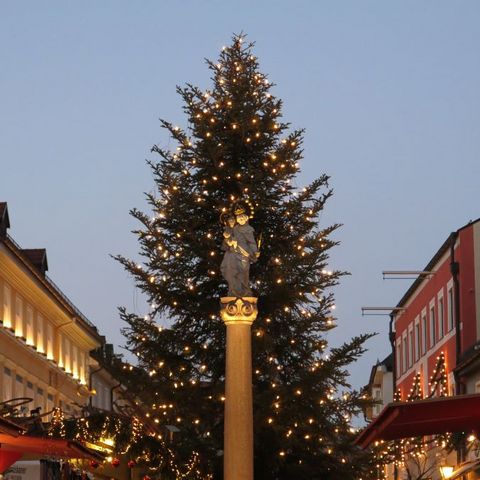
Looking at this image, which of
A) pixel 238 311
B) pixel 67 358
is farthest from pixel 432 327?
pixel 238 311

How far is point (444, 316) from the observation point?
4956cm

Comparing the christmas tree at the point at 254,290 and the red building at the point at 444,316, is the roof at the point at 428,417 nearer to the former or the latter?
the christmas tree at the point at 254,290

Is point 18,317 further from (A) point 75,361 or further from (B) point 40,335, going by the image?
(A) point 75,361

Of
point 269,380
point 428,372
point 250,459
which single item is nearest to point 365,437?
point 250,459

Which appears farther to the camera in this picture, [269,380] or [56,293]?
[56,293]

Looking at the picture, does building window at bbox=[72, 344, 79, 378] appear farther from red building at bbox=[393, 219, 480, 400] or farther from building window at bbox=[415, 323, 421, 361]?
building window at bbox=[415, 323, 421, 361]

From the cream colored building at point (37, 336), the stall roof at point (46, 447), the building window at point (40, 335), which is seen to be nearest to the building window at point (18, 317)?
the cream colored building at point (37, 336)

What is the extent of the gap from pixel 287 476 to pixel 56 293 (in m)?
21.9

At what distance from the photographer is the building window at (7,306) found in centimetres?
4681

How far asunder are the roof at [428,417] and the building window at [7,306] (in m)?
26.6

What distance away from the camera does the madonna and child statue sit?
2708 cm

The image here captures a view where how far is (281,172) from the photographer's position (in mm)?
35625

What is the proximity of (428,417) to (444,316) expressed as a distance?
3038cm

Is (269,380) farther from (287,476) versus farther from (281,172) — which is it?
(281,172)
